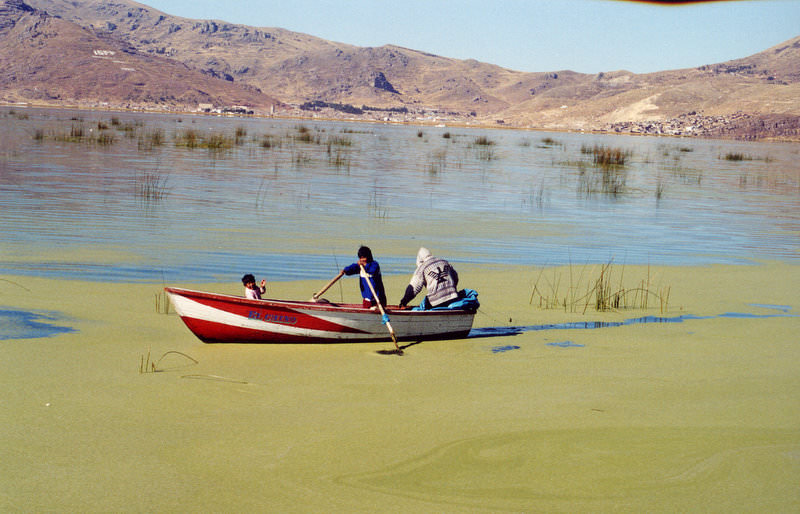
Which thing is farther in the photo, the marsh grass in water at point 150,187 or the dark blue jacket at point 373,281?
the marsh grass in water at point 150,187

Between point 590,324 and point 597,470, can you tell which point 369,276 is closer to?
point 590,324

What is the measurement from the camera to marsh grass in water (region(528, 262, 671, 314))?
12.0 meters

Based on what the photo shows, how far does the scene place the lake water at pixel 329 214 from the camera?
46.7 ft

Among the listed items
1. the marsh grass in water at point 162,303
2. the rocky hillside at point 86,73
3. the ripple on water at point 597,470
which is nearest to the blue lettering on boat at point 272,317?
the marsh grass in water at point 162,303

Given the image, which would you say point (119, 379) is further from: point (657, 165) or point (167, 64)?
point (167, 64)

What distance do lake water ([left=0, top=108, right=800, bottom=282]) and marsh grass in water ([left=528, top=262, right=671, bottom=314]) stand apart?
5.06 feet

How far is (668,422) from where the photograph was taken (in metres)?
6.96

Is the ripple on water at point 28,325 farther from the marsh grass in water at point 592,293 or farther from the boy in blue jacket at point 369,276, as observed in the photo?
the marsh grass in water at point 592,293

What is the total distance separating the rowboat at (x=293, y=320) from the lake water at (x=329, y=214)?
3664 millimetres

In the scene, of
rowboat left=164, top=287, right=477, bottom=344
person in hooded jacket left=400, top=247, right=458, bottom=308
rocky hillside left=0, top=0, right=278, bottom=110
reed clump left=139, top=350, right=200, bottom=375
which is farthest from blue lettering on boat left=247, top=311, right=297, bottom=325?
rocky hillside left=0, top=0, right=278, bottom=110

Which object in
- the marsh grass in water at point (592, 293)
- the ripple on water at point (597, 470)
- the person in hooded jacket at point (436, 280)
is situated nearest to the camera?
the ripple on water at point (597, 470)

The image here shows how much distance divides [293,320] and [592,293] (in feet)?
19.0

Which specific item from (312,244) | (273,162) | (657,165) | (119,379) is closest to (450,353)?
(119,379)

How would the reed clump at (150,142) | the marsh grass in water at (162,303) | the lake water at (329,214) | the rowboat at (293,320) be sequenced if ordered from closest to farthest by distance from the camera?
1. the rowboat at (293,320)
2. the marsh grass in water at (162,303)
3. the lake water at (329,214)
4. the reed clump at (150,142)
